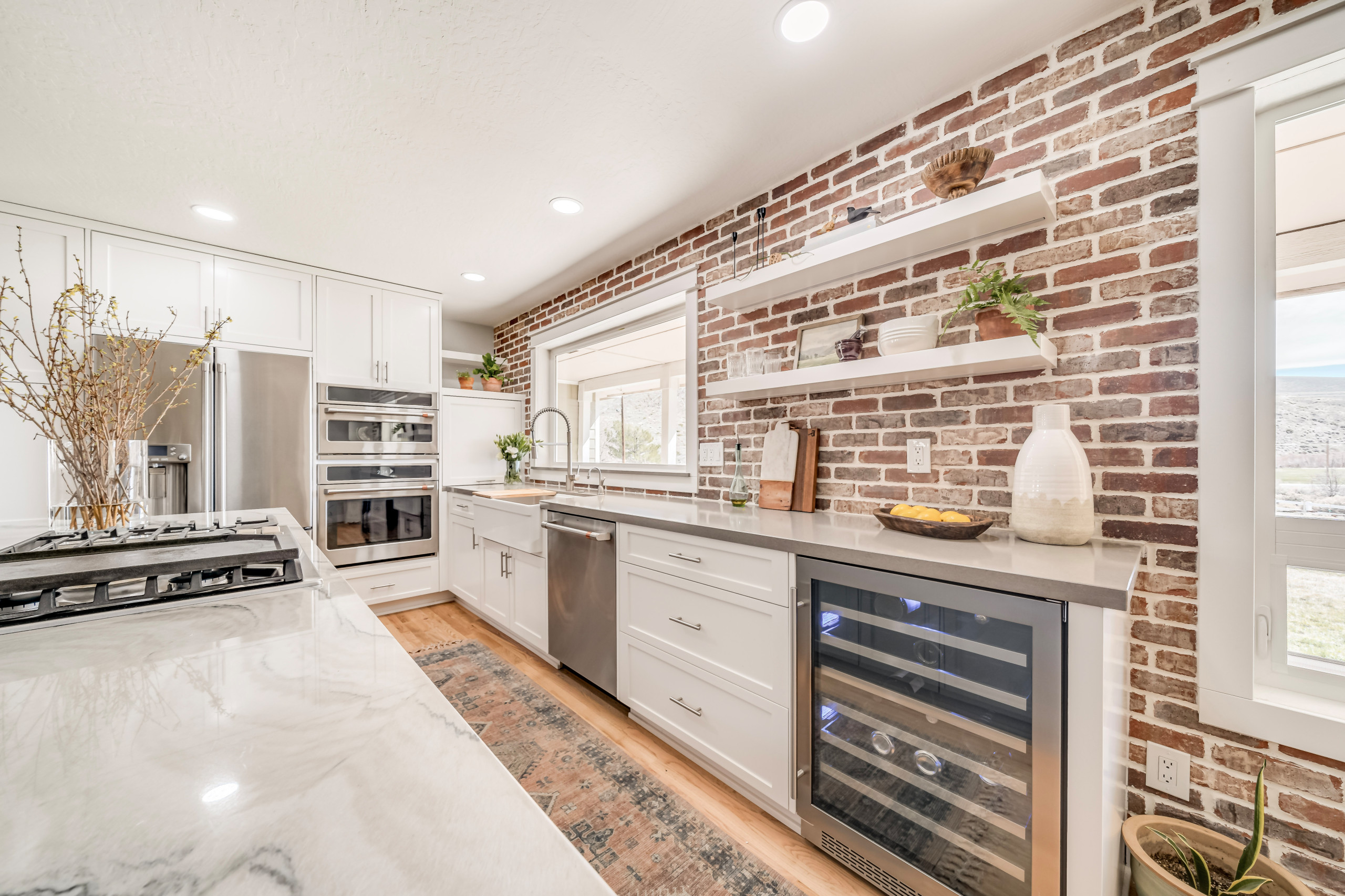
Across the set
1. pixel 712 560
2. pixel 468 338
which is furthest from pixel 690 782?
pixel 468 338

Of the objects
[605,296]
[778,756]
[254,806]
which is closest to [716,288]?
[605,296]

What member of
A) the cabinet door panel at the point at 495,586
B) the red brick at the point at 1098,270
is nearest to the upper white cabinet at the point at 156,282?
the cabinet door panel at the point at 495,586

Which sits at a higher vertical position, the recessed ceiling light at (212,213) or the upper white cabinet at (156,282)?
the recessed ceiling light at (212,213)

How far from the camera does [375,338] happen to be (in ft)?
11.8

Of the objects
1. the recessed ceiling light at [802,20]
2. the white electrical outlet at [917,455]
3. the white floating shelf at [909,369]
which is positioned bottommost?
the white electrical outlet at [917,455]

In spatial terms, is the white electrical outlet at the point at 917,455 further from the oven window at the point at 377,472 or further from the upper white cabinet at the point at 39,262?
the upper white cabinet at the point at 39,262

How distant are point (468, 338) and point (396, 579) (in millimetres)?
2233

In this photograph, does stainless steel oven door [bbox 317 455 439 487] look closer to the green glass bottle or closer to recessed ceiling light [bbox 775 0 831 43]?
the green glass bottle

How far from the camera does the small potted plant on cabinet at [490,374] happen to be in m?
4.25

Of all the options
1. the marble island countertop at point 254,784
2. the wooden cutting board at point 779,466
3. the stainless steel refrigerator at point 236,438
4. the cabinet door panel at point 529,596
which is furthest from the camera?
the stainless steel refrigerator at point 236,438

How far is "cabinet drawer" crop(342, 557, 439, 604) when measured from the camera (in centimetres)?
348

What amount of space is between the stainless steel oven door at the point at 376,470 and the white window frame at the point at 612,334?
0.81 meters

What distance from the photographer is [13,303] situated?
8.04 feet

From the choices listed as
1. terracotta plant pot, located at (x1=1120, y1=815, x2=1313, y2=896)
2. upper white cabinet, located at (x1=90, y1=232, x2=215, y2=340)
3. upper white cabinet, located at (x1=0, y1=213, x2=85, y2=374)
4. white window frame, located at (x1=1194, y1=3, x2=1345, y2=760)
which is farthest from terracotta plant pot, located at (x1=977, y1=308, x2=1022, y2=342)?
upper white cabinet, located at (x1=0, y1=213, x2=85, y2=374)
